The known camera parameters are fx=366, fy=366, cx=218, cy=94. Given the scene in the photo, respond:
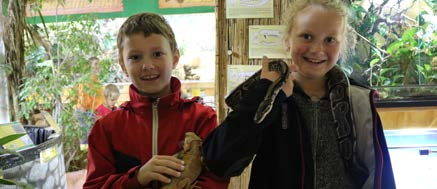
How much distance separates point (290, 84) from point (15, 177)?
5.55 feet

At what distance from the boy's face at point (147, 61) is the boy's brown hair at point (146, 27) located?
0.01 m

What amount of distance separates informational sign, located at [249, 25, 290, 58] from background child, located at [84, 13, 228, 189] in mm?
1618

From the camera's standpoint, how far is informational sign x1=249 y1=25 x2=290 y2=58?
2.80 meters

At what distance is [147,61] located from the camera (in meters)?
1.21

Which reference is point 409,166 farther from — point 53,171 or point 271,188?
point 53,171

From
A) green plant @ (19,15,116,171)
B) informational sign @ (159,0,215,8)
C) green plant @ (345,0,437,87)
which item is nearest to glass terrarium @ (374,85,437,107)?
green plant @ (345,0,437,87)

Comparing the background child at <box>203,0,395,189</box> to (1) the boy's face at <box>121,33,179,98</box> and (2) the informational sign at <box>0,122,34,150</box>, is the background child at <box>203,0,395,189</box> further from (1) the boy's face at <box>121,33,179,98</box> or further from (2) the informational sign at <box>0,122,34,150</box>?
(2) the informational sign at <box>0,122,34,150</box>

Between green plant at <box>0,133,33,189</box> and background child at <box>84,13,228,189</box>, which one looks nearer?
background child at <box>84,13,228,189</box>

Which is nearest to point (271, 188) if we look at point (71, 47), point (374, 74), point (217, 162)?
point (217, 162)

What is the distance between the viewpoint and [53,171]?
240 cm

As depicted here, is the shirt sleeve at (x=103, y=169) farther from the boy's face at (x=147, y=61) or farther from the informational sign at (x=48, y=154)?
the informational sign at (x=48, y=154)

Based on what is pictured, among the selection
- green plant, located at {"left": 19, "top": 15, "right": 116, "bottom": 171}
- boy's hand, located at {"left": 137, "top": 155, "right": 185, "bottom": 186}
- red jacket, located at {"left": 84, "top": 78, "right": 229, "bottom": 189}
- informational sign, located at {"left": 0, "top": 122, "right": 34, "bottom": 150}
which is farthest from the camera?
green plant, located at {"left": 19, "top": 15, "right": 116, "bottom": 171}

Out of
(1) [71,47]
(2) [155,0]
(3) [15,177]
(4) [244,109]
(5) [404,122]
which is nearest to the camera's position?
(4) [244,109]

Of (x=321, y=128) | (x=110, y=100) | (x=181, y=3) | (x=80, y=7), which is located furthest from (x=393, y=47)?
(x=80, y=7)
